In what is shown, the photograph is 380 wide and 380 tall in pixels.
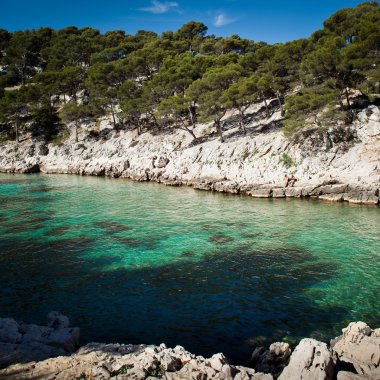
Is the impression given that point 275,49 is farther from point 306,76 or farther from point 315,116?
point 315,116

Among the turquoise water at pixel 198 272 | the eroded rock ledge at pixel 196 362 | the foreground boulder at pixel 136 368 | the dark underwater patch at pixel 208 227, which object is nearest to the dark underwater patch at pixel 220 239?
the turquoise water at pixel 198 272

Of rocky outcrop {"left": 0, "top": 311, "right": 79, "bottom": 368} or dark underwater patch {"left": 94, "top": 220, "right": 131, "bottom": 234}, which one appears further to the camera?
dark underwater patch {"left": 94, "top": 220, "right": 131, "bottom": 234}

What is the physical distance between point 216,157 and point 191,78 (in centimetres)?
2387

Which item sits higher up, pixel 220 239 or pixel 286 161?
pixel 286 161

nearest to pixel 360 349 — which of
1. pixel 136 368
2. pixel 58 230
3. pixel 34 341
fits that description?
pixel 136 368

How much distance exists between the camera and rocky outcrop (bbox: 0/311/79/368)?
822 cm

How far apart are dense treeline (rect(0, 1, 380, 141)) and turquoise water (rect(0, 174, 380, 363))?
18821 millimetres

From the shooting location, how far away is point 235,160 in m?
42.9

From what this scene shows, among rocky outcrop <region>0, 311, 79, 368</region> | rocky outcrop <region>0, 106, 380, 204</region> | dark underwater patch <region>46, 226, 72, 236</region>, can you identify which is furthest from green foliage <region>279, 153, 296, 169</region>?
rocky outcrop <region>0, 311, 79, 368</region>

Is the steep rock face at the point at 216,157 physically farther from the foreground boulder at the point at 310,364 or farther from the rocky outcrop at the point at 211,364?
the foreground boulder at the point at 310,364

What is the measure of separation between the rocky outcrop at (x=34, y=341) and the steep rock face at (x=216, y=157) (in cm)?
2846

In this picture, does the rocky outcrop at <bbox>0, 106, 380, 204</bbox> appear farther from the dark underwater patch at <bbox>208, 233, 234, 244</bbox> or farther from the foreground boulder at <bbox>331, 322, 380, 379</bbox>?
the foreground boulder at <bbox>331, 322, 380, 379</bbox>

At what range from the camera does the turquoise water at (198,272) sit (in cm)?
1132

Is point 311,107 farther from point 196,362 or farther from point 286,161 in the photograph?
point 196,362
